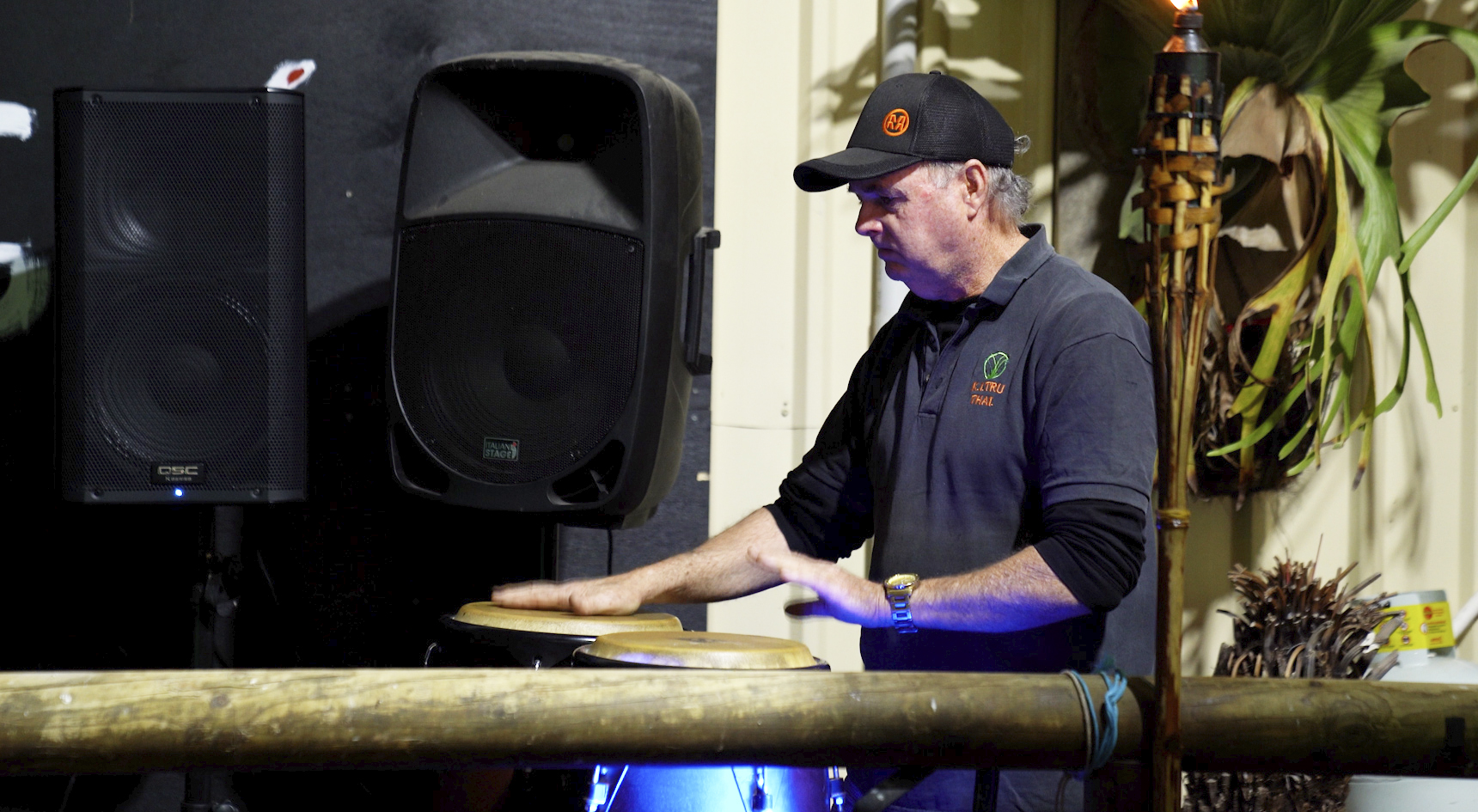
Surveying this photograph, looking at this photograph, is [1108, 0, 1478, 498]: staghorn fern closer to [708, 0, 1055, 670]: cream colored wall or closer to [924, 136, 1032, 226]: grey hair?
[708, 0, 1055, 670]: cream colored wall

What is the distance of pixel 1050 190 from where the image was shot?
279 centimetres

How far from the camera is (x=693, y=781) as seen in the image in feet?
5.12

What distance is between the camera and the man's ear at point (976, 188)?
73.2 inches

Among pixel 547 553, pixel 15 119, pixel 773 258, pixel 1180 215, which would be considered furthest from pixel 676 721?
pixel 15 119

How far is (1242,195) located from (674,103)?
3.79 feet

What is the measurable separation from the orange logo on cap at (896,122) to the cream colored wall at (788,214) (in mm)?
908

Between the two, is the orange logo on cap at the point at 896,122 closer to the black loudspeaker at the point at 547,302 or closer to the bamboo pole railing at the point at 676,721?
the black loudspeaker at the point at 547,302

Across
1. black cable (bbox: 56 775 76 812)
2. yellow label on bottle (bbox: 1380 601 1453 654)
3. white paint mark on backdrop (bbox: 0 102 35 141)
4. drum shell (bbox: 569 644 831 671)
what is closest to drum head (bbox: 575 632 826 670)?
drum shell (bbox: 569 644 831 671)

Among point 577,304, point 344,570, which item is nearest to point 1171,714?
point 577,304

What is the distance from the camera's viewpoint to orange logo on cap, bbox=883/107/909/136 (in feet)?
6.09

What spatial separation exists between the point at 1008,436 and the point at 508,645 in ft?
2.36

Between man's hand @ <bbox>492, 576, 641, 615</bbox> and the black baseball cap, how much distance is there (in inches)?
26.1

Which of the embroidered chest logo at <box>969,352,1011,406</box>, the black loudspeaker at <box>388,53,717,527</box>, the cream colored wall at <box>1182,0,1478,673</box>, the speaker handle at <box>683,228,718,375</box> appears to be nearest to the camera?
the embroidered chest logo at <box>969,352,1011,406</box>

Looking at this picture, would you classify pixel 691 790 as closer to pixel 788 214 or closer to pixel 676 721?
pixel 676 721
